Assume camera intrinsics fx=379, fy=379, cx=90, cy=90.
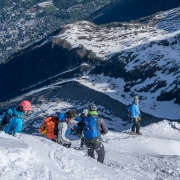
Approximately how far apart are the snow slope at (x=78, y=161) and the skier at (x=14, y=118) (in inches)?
10.5

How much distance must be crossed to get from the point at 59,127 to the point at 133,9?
172317 mm

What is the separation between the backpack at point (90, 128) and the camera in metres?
11.4

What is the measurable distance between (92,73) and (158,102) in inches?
752

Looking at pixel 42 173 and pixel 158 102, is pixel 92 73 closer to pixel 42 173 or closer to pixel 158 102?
pixel 158 102

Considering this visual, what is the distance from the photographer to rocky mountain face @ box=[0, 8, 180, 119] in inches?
2182

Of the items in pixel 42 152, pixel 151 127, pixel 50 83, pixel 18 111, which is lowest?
pixel 50 83

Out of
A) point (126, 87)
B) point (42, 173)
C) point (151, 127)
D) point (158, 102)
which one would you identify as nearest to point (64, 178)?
point (42, 173)

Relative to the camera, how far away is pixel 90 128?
11492 millimetres

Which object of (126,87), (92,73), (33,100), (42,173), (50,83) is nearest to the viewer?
(42,173)

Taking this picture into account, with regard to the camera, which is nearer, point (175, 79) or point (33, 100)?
point (175, 79)

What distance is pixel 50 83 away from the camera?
238 ft

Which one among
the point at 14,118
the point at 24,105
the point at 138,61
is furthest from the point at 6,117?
the point at 138,61

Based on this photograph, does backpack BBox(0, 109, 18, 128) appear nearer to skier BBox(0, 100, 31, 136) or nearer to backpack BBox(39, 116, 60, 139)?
skier BBox(0, 100, 31, 136)

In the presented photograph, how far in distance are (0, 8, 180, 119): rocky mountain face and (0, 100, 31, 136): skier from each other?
3705 centimetres
